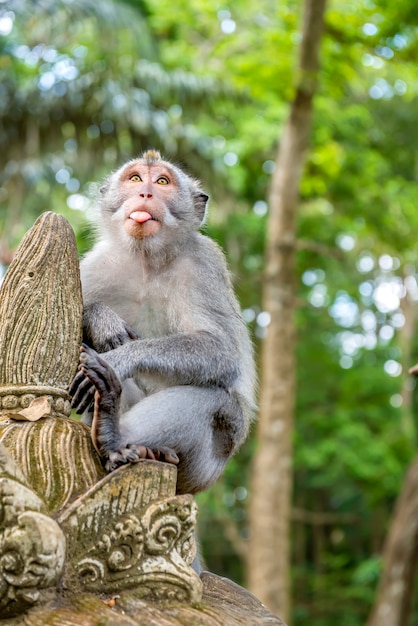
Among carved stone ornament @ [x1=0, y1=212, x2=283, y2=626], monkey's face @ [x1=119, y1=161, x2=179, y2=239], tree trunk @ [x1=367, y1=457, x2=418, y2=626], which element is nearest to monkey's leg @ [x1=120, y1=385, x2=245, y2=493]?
carved stone ornament @ [x1=0, y1=212, x2=283, y2=626]

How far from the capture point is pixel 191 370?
4043 millimetres

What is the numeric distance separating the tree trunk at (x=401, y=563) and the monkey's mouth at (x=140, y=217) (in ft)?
29.8

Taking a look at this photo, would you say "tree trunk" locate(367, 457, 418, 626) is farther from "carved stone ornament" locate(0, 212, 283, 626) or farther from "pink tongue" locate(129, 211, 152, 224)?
"carved stone ornament" locate(0, 212, 283, 626)

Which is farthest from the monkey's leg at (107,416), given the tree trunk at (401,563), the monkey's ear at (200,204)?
the tree trunk at (401,563)

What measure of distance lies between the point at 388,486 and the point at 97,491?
1619 cm

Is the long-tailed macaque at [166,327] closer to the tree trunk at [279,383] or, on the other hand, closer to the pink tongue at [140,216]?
the pink tongue at [140,216]

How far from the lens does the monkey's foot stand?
3254 mm

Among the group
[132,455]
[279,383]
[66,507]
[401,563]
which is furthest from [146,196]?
[401,563]

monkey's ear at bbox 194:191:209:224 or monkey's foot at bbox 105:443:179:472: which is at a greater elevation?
monkey's ear at bbox 194:191:209:224

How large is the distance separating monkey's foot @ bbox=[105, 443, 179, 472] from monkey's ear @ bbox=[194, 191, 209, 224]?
5.39ft

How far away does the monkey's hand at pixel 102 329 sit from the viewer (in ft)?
13.6

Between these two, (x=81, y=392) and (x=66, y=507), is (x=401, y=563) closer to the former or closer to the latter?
(x=81, y=392)

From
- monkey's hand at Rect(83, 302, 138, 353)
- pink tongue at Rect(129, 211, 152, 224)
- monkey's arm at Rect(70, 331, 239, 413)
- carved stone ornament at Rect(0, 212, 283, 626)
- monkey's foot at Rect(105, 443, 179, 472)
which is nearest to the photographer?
carved stone ornament at Rect(0, 212, 283, 626)

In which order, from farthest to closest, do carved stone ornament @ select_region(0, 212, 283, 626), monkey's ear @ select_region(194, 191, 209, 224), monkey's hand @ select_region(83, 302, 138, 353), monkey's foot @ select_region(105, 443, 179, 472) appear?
monkey's ear @ select_region(194, 191, 209, 224) → monkey's hand @ select_region(83, 302, 138, 353) → monkey's foot @ select_region(105, 443, 179, 472) → carved stone ornament @ select_region(0, 212, 283, 626)
